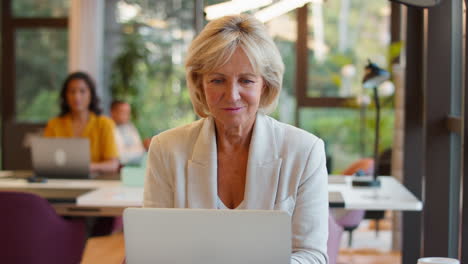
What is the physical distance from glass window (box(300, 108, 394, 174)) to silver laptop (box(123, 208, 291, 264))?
6.93 m

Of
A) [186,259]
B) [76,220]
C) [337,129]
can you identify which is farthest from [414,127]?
[337,129]

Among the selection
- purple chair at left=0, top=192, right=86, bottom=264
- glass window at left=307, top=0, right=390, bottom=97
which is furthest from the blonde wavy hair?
glass window at left=307, top=0, right=390, bottom=97

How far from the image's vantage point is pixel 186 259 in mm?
1698

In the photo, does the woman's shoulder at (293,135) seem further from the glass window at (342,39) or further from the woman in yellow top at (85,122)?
the glass window at (342,39)

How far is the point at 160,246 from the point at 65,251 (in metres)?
2.44

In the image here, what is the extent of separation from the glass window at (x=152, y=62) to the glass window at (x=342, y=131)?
1577mm

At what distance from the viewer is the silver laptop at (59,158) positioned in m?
4.67

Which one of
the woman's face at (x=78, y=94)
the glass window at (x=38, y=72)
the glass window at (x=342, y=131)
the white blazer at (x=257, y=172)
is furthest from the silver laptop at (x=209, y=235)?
the glass window at (x=38, y=72)

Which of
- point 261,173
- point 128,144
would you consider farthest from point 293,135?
point 128,144

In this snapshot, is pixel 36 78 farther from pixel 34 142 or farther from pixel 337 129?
pixel 34 142

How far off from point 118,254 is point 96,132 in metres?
1.03

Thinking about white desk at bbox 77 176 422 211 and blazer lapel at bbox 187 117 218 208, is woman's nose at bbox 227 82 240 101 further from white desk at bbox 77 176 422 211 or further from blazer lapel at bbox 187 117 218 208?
white desk at bbox 77 176 422 211

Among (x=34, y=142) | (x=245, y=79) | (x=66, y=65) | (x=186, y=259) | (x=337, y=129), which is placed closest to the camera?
(x=186, y=259)

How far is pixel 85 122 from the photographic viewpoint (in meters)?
5.59
